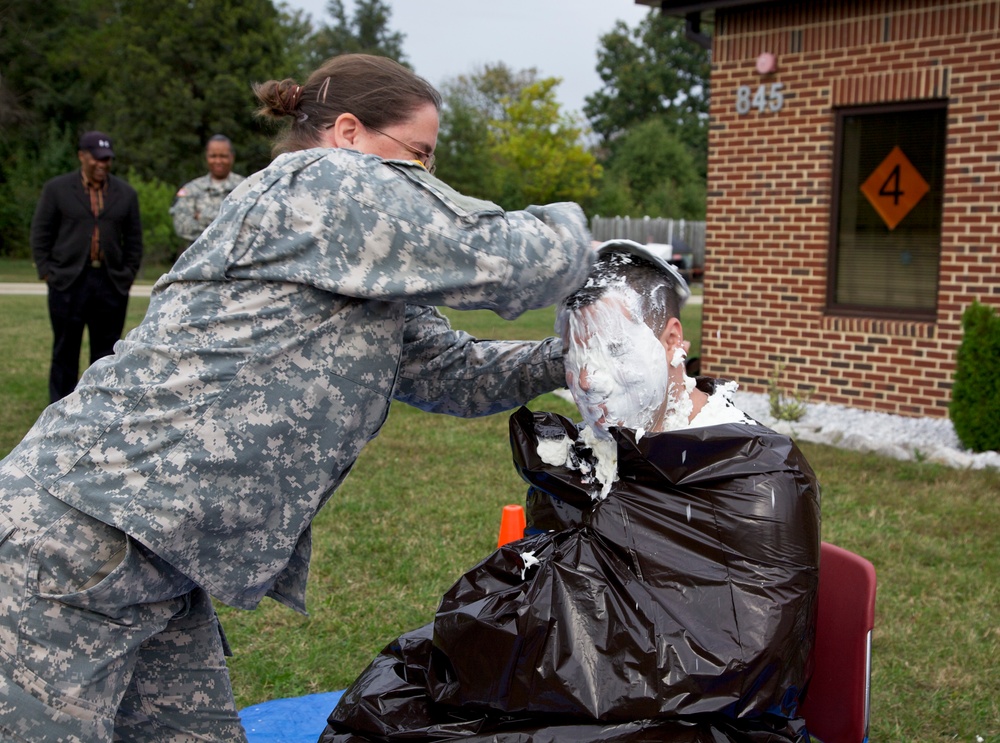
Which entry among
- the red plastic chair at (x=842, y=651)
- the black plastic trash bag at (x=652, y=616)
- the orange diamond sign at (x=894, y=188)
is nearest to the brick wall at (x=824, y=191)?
the orange diamond sign at (x=894, y=188)

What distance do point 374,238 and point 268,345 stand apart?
0.85 ft

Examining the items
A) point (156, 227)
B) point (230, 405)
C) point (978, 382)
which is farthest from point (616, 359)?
point (156, 227)

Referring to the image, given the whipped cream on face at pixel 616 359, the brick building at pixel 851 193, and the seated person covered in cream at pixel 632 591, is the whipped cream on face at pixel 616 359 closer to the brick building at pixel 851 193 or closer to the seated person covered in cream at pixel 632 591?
the seated person covered in cream at pixel 632 591

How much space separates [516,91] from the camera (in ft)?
143

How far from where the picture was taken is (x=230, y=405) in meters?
1.66

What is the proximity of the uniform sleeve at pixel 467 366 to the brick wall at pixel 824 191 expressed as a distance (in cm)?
536

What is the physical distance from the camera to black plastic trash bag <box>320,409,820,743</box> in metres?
1.89

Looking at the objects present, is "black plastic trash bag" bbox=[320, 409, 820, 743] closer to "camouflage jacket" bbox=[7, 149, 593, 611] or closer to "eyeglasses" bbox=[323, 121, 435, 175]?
"camouflage jacket" bbox=[7, 149, 593, 611]

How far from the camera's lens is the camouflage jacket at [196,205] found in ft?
A: 24.7

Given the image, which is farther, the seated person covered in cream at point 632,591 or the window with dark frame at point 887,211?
the window with dark frame at point 887,211

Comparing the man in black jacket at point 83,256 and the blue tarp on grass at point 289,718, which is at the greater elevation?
the man in black jacket at point 83,256

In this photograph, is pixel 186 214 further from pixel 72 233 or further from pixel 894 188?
pixel 894 188

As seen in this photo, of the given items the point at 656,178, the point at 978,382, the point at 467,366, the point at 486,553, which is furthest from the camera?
the point at 656,178

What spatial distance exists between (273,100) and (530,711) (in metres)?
1.32
